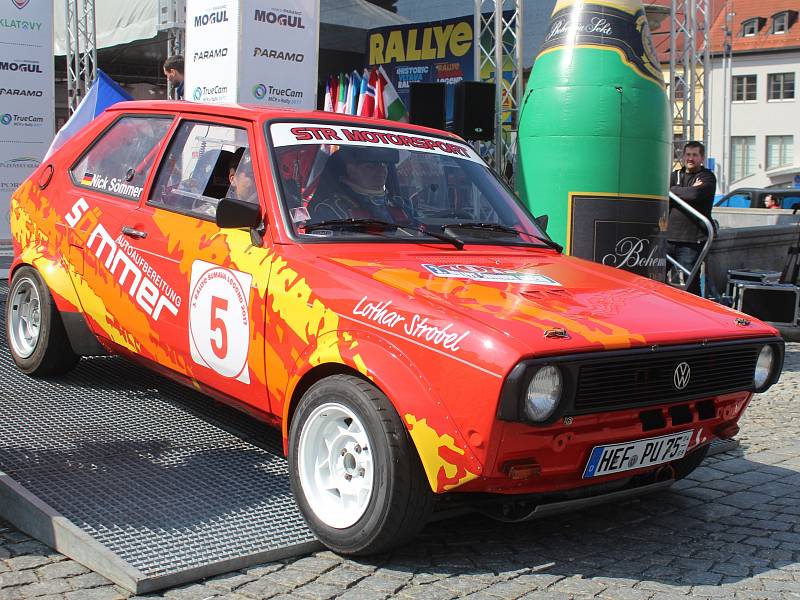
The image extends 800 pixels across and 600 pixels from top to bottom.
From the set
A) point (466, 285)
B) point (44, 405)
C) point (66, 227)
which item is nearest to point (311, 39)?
point (66, 227)

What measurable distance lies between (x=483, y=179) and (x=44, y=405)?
2.70 metres

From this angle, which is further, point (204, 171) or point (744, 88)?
point (744, 88)

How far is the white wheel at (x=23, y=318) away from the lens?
5.99 m

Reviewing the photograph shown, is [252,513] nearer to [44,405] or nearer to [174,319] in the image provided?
[174,319]

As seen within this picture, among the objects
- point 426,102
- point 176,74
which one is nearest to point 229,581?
point 426,102

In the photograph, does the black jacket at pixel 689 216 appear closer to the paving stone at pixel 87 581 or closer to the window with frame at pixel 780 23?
the paving stone at pixel 87 581

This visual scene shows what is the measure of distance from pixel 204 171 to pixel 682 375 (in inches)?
102

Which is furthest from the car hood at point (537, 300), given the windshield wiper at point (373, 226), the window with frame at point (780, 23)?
the window with frame at point (780, 23)

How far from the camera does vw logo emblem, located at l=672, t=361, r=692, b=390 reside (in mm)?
3845

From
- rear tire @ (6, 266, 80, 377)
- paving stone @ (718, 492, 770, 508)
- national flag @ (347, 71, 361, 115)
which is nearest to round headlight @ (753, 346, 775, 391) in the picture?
paving stone @ (718, 492, 770, 508)

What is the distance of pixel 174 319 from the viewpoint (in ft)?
15.8

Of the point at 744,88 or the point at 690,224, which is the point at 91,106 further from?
the point at 744,88

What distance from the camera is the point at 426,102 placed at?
9.98m

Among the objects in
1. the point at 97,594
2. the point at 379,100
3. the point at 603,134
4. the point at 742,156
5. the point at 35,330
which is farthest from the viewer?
the point at 742,156
